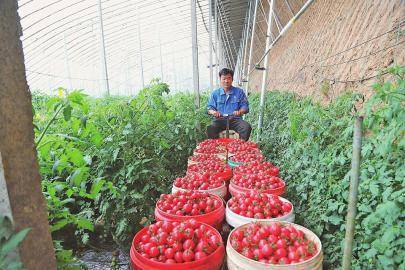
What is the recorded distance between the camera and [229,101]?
Result: 5.83m

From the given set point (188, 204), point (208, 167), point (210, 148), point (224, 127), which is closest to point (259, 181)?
point (208, 167)

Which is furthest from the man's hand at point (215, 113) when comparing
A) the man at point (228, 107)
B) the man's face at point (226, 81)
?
the man's face at point (226, 81)

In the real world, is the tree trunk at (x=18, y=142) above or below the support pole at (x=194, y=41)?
below

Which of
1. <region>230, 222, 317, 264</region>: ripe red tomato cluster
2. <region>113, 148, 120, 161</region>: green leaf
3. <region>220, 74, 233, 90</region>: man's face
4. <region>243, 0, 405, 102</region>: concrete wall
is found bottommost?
<region>230, 222, 317, 264</region>: ripe red tomato cluster

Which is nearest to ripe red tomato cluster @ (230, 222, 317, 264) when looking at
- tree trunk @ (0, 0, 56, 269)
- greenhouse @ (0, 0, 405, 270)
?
greenhouse @ (0, 0, 405, 270)

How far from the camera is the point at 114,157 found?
108 inches

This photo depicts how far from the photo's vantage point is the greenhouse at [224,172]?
4.11 feet

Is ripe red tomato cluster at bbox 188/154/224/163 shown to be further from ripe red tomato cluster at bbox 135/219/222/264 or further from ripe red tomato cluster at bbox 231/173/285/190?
ripe red tomato cluster at bbox 135/219/222/264

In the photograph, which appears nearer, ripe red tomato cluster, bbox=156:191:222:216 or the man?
ripe red tomato cluster, bbox=156:191:222:216

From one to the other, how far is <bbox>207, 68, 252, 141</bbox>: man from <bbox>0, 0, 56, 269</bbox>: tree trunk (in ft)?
14.3

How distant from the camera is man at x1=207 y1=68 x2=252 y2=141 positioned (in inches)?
217

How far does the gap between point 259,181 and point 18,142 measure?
96.3 inches

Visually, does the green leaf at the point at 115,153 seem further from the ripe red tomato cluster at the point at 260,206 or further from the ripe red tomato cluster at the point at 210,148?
the ripe red tomato cluster at the point at 210,148

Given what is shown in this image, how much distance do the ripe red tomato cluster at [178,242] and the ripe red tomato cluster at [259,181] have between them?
0.93 meters
